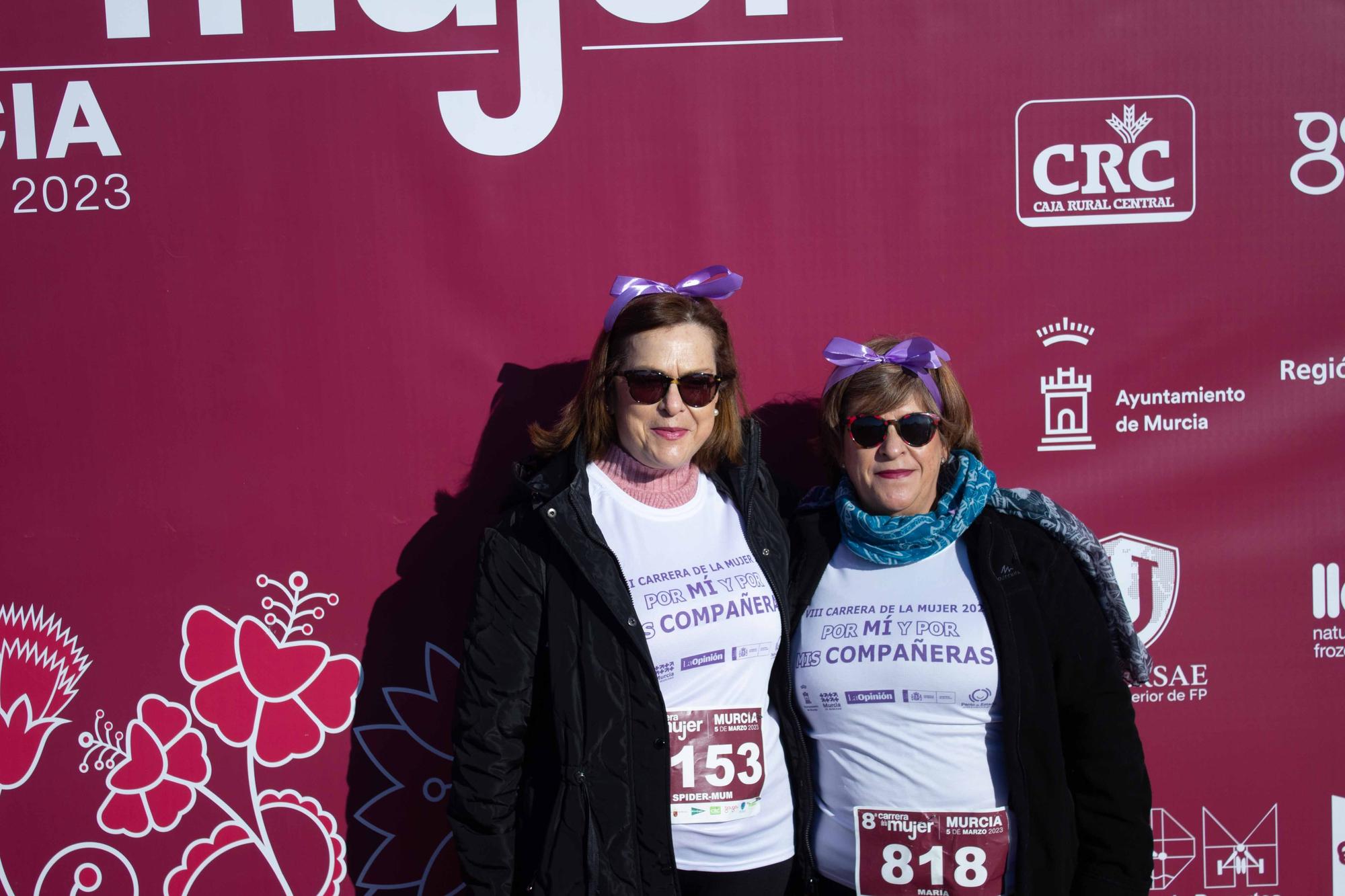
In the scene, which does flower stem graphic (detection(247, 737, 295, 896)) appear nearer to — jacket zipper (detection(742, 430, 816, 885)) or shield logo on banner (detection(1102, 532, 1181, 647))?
jacket zipper (detection(742, 430, 816, 885))

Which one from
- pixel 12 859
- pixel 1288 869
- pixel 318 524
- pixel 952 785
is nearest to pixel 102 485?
pixel 318 524

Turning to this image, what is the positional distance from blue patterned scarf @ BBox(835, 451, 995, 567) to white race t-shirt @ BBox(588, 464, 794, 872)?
0.22m

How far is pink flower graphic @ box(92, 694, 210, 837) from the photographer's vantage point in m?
2.36

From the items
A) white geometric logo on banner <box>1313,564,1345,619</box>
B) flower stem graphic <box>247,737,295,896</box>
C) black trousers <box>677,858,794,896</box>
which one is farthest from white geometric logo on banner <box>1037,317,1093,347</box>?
flower stem graphic <box>247,737,295,896</box>

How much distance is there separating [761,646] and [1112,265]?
4.61 ft

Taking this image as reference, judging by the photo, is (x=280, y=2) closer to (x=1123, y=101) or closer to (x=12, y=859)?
(x=1123, y=101)

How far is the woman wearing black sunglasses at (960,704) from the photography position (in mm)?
→ 1700

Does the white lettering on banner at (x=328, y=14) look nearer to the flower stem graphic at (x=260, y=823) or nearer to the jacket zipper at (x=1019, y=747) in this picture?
the flower stem graphic at (x=260, y=823)

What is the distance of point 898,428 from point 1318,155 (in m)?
1.50

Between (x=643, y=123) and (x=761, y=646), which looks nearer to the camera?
(x=761, y=646)

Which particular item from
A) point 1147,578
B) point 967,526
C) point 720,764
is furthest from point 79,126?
point 1147,578

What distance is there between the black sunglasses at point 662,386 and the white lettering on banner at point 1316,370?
1583 mm

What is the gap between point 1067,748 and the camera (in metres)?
1.75

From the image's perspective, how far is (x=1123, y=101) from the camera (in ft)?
7.68
